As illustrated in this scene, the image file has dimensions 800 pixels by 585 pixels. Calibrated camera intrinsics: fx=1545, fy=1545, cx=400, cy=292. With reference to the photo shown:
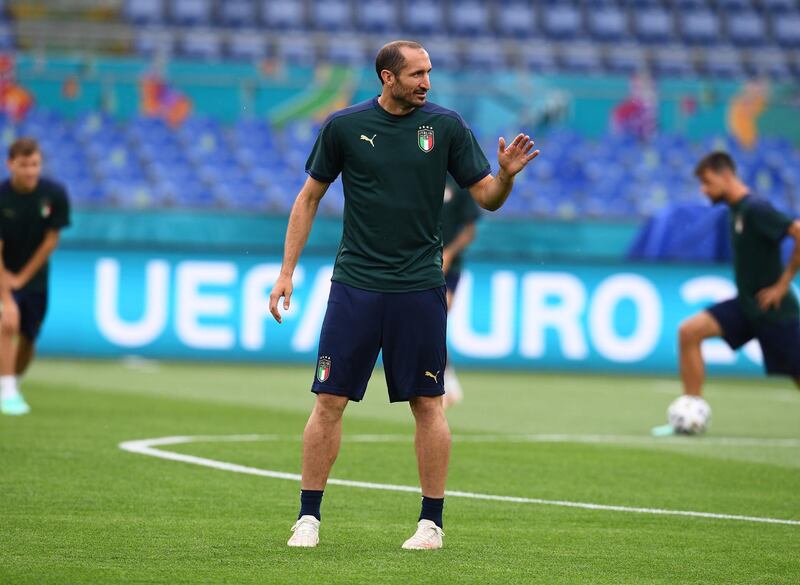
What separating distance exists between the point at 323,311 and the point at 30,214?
22.1 ft

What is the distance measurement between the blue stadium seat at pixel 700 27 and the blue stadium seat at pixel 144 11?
11.2 m

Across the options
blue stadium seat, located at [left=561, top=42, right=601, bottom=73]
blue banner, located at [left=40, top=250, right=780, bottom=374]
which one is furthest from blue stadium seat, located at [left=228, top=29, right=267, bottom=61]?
blue banner, located at [left=40, top=250, right=780, bottom=374]

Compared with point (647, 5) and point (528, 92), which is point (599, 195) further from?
point (647, 5)

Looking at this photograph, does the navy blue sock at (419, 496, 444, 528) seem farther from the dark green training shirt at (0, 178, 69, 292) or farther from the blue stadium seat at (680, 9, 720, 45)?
the blue stadium seat at (680, 9, 720, 45)

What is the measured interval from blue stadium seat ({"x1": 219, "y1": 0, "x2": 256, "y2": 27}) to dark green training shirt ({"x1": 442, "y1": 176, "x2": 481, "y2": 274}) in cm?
1723

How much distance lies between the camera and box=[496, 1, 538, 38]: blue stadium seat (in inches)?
1265

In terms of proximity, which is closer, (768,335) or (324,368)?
(324,368)

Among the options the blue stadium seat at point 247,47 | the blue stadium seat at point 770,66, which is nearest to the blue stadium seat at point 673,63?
the blue stadium seat at point 770,66

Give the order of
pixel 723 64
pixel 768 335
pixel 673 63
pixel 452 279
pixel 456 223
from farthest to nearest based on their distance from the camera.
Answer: pixel 723 64, pixel 673 63, pixel 452 279, pixel 456 223, pixel 768 335

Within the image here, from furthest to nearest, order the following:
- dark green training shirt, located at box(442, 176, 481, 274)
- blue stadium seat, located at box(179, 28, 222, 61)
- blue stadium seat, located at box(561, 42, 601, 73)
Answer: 1. blue stadium seat, located at box(561, 42, 601, 73)
2. blue stadium seat, located at box(179, 28, 222, 61)
3. dark green training shirt, located at box(442, 176, 481, 274)


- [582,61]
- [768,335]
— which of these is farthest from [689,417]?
[582,61]

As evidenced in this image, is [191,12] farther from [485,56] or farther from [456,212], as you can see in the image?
[456,212]

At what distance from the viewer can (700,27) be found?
110 feet

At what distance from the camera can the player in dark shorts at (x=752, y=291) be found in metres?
12.3
